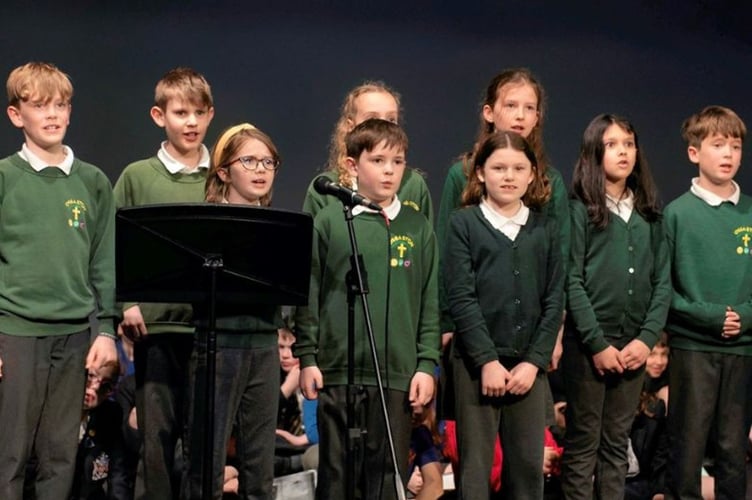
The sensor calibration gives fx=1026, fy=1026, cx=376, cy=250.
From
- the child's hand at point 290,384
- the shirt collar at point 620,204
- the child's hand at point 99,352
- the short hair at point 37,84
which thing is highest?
the short hair at point 37,84

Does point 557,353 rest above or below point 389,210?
below

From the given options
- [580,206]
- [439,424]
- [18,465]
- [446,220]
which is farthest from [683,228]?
→ [18,465]

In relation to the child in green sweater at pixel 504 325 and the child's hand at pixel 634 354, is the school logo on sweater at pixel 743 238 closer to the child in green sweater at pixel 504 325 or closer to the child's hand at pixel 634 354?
the child's hand at pixel 634 354

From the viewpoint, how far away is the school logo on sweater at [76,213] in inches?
142

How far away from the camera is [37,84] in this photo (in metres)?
3.62

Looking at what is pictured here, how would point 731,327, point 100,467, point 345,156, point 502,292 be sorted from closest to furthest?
point 502,292, point 345,156, point 731,327, point 100,467

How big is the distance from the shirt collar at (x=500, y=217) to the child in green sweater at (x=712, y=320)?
84 cm

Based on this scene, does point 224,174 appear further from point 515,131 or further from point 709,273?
point 709,273

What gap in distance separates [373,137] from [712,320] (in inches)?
61.4

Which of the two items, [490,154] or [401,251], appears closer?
[401,251]

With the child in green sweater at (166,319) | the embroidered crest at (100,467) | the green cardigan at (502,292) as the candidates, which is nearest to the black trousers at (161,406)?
the child in green sweater at (166,319)

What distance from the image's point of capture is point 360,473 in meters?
3.43

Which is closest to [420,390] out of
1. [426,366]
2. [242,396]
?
[426,366]

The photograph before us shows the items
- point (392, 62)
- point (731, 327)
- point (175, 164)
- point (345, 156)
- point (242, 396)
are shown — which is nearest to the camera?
point (242, 396)
